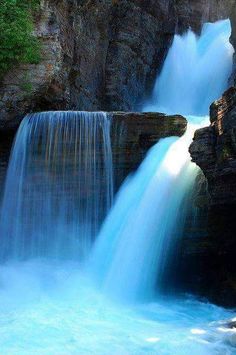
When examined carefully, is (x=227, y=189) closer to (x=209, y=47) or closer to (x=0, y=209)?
(x=0, y=209)

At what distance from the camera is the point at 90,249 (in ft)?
35.1

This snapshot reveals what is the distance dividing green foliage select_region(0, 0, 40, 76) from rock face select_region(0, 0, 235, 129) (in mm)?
246

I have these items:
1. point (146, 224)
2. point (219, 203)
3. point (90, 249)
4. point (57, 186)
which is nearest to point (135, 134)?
point (57, 186)

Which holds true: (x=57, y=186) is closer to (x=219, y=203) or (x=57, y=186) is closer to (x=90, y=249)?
(x=90, y=249)

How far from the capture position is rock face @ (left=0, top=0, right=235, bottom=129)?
40.0 ft

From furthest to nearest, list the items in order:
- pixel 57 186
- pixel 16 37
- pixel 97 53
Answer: pixel 97 53 < pixel 16 37 < pixel 57 186

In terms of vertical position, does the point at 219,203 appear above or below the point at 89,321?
above

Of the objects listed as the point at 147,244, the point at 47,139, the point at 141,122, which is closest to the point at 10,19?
the point at 47,139

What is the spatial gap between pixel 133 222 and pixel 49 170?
2784 millimetres

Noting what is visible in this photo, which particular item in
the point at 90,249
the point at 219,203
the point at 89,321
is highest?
the point at 219,203

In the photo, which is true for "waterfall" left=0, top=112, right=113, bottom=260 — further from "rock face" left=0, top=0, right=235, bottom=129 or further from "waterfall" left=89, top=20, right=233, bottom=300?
"rock face" left=0, top=0, right=235, bottom=129

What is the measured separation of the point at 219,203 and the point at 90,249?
137 inches

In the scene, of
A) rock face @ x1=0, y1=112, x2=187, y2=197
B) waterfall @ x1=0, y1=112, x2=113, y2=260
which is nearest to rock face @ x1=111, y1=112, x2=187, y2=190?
rock face @ x1=0, y1=112, x2=187, y2=197

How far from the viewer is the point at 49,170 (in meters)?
11.3
